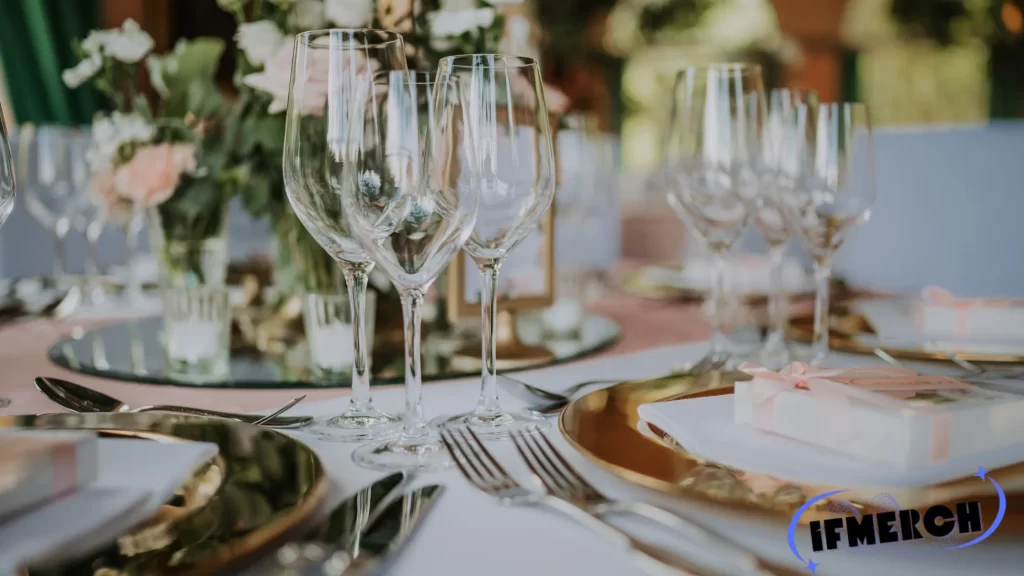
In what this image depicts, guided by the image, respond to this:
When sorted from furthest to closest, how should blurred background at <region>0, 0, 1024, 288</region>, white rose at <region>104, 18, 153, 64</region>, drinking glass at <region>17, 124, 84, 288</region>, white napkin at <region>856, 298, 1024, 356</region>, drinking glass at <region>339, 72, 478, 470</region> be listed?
blurred background at <region>0, 0, 1024, 288</region>, drinking glass at <region>17, 124, 84, 288</region>, white rose at <region>104, 18, 153, 64</region>, white napkin at <region>856, 298, 1024, 356</region>, drinking glass at <region>339, 72, 478, 470</region>

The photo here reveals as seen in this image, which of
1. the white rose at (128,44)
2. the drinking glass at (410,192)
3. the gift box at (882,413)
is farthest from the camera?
the white rose at (128,44)

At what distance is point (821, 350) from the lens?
1020mm

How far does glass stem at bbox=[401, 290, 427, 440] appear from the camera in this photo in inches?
26.3

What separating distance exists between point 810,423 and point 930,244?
1812mm

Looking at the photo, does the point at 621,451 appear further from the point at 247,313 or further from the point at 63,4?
the point at 63,4

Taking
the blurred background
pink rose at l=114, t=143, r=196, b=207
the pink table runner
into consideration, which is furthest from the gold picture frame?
the blurred background

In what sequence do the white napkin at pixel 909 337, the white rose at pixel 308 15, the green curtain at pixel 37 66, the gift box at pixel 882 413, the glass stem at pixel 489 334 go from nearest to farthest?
the gift box at pixel 882 413
the glass stem at pixel 489 334
the white napkin at pixel 909 337
the white rose at pixel 308 15
the green curtain at pixel 37 66

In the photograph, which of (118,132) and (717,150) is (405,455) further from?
(118,132)

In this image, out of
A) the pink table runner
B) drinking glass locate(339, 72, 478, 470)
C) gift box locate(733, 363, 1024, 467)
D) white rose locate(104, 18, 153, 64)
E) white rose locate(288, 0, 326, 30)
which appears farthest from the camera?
white rose locate(104, 18, 153, 64)

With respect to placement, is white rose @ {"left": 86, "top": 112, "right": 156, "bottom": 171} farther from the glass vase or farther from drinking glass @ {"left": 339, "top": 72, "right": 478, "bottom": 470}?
drinking glass @ {"left": 339, "top": 72, "right": 478, "bottom": 470}

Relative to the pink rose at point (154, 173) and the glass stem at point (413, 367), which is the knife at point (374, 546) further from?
the pink rose at point (154, 173)

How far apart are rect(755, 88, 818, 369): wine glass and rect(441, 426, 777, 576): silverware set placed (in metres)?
0.47

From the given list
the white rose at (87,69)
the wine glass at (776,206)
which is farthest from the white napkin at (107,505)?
the white rose at (87,69)

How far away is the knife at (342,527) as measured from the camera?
436 millimetres
